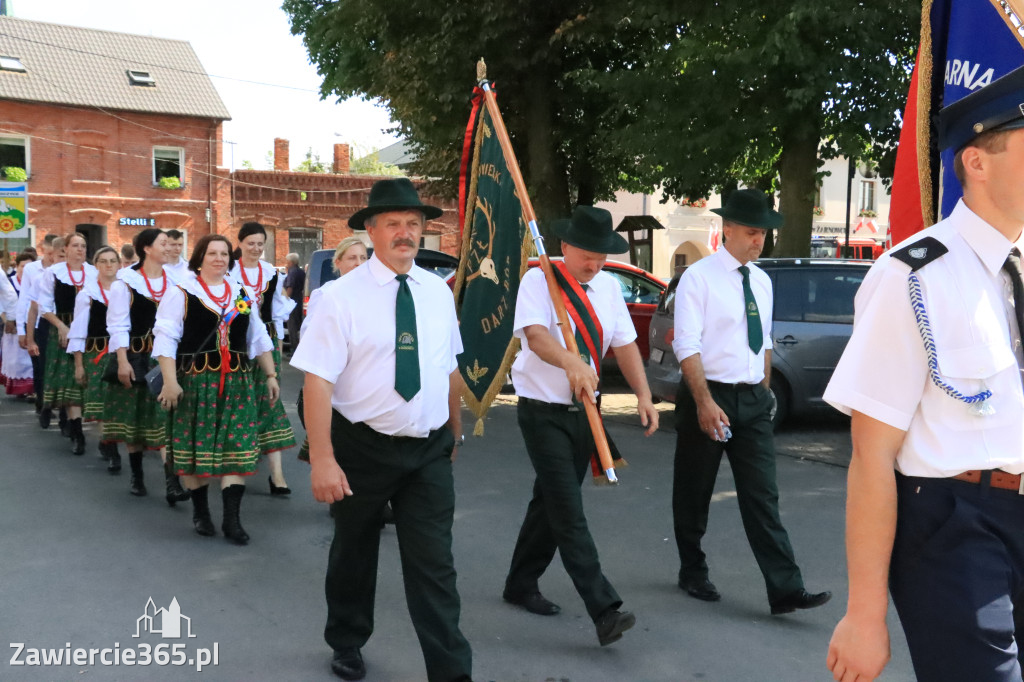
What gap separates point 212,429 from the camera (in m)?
6.59

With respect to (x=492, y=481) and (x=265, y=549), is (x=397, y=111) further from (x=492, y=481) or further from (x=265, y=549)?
(x=265, y=549)

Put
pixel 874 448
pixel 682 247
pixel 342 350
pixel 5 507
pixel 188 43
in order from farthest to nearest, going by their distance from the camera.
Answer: pixel 188 43
pixel 682 247
pixel 5 507
pixel 342 350
pixel 874 448

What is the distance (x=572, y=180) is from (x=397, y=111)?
11.9ft

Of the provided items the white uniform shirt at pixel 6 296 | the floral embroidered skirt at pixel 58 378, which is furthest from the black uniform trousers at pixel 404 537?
the white uniform shirt at pixel 6 296

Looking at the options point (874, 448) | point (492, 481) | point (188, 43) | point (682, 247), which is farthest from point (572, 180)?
point (188, 43)

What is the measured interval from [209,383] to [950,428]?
5.41 metres

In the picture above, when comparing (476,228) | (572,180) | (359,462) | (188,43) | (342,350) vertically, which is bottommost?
(359,462)

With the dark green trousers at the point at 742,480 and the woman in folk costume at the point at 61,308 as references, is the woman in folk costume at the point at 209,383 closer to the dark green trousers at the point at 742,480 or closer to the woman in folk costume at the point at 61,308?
the dark green trousers at the point at 742,480

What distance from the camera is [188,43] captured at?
4428cm

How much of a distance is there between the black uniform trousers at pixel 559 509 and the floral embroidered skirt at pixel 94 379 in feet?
16.2

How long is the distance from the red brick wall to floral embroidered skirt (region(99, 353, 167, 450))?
33.2 meters

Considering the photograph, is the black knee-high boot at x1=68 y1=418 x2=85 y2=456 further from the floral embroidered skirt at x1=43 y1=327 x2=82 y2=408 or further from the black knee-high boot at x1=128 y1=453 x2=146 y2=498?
the black knee-high boot at x1=128 y1=453 x2=146 y2=498

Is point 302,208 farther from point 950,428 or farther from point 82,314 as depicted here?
point 950,428

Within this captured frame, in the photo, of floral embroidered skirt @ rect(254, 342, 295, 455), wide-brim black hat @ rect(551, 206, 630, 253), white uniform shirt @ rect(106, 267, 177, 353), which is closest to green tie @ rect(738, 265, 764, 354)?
wide-brim black hat @ rect(551, 206, 630, 253)
